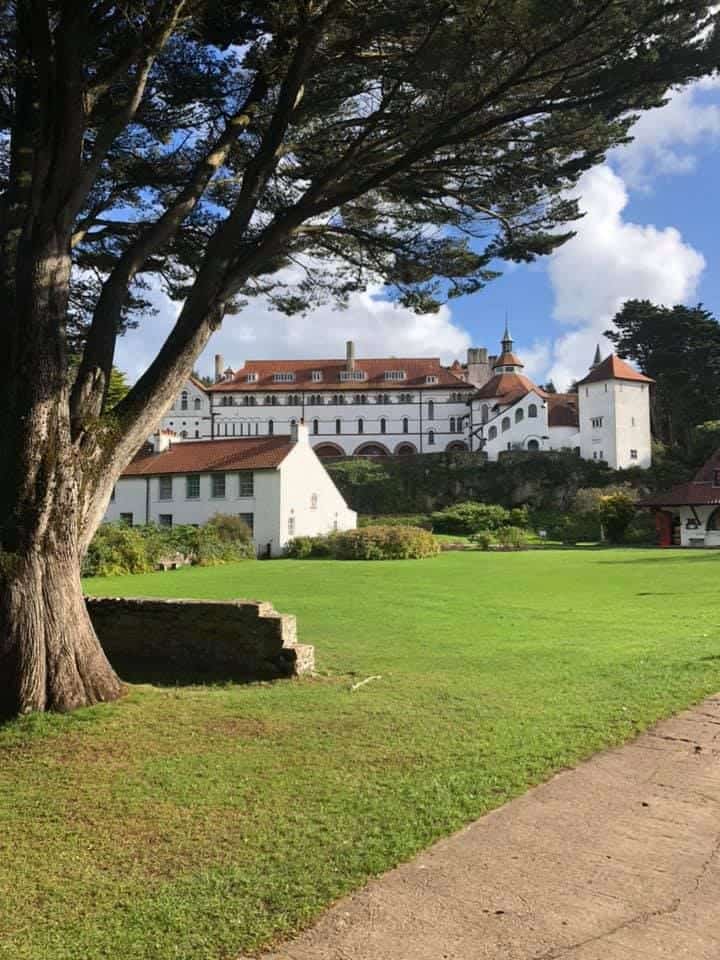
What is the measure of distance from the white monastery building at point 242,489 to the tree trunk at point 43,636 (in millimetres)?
30006

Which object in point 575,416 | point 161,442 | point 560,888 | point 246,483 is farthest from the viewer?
point 575,416

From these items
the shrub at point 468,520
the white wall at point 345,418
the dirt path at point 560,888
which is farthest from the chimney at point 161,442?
the dirt path at point 560,888

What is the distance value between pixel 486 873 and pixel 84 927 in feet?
6.32

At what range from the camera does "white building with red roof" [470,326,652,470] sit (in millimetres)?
67688

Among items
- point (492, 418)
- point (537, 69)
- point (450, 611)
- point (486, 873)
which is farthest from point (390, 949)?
point (492, 418)

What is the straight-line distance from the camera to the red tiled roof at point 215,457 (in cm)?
3919

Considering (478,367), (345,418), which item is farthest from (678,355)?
(345,418)

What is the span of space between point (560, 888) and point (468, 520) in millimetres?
49718

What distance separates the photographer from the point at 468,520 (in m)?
53.1

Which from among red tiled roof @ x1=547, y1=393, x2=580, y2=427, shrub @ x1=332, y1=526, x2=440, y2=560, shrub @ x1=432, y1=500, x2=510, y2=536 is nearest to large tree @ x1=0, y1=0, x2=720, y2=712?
shrub @ x1=332, y1=526, x2=440, y2=560

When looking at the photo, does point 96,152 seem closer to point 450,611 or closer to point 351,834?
point 351,834

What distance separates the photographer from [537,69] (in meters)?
8.09

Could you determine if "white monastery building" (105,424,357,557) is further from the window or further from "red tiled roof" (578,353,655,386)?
"red tiled roof" (578,353,655,386)

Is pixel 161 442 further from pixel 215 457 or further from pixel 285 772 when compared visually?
pixel 285 772
